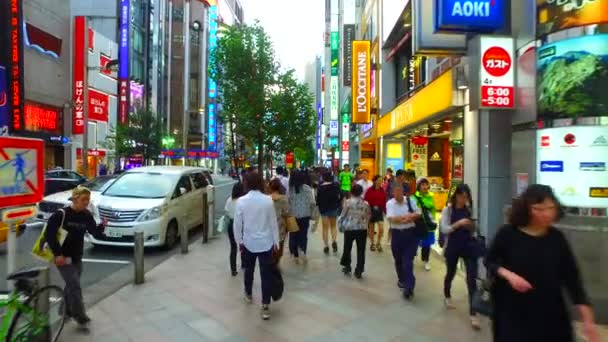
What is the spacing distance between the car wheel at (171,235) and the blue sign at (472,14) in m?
7.00

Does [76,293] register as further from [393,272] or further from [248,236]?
[393,272]

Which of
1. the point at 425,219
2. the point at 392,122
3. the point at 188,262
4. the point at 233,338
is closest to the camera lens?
the point at 233,338

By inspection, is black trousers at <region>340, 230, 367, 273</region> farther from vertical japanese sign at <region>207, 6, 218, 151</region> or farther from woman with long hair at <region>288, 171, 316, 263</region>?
vertical japanese sign at <region>207, 6, 218, 151</region>

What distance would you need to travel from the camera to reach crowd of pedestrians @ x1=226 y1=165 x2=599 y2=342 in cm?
303

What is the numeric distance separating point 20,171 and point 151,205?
5.39 m

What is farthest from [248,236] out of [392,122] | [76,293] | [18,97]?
[18,97]

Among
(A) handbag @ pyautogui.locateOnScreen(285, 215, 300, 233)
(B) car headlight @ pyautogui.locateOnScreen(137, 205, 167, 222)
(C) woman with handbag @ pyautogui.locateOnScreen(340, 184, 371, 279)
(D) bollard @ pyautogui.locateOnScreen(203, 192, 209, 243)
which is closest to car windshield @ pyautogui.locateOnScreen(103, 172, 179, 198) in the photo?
(B) car headlight @ pyautogui.locateOnScreen(137, 205, 167, 222)

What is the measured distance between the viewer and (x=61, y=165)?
38531 mm

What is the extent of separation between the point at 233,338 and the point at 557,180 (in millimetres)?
4417

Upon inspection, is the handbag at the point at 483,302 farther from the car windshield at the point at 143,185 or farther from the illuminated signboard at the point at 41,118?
the illuminated signboard at the point at 41,118

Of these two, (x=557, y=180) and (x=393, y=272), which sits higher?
(x=557, y=180)

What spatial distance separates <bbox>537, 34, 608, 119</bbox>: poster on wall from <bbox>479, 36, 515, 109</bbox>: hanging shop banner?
1258mm

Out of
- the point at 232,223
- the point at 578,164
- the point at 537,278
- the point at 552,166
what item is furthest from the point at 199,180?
the point at 537,278

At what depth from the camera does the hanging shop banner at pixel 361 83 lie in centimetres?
2589
